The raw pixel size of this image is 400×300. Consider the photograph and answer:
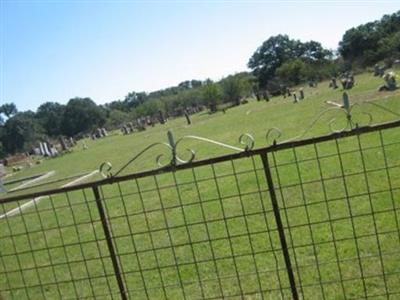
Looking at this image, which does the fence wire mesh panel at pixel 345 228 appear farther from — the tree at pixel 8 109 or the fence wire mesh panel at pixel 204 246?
the tree at pixel 8 109

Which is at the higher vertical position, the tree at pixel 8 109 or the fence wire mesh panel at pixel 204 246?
the tree at pixel 8 109

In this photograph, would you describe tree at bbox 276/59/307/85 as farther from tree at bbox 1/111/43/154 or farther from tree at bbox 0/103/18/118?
tree at bbox 0/103/18/118

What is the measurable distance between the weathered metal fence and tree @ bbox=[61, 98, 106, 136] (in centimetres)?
10335

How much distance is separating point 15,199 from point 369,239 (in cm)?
400

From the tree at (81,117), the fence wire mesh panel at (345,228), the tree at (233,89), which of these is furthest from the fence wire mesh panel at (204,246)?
the tree at (81,117)

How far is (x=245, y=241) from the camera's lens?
6.69m

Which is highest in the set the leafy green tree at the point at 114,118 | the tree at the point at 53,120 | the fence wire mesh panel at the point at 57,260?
the tree at the point at 53,120

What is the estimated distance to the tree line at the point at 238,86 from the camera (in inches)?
2702

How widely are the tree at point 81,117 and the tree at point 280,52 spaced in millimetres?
38120

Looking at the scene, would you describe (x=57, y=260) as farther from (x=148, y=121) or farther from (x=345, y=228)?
(x=148, y=121)

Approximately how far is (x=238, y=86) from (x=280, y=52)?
3656 cm

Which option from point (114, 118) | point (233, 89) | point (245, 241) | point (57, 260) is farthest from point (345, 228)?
point (114, 118)

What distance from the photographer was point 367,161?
9.75 metres

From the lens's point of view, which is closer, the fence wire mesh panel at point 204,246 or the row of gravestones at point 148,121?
the fence wire mesh panel at point 204,246
